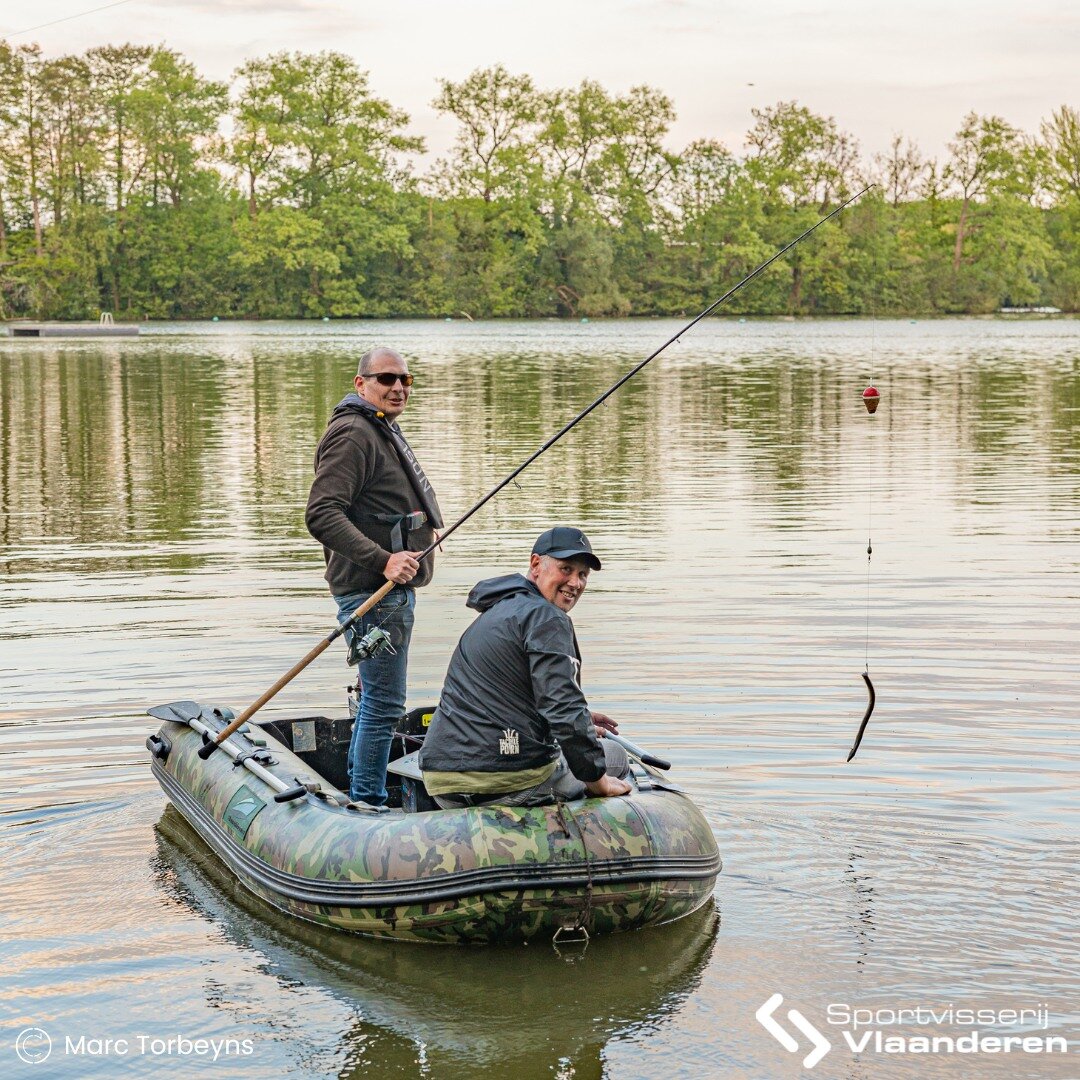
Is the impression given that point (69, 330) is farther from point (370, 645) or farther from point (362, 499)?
point (370, 645)

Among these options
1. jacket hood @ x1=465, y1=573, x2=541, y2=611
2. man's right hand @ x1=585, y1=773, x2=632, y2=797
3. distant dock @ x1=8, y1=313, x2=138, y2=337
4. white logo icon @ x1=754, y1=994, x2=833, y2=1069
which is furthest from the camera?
distant dock @ x1=8, y1=313, x2=138, y2=337

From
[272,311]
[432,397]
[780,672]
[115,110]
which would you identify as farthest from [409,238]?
[780,672]

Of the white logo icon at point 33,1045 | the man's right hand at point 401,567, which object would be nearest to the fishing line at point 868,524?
the man's right hand at point 401,567

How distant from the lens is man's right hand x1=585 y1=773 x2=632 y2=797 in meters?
5.79

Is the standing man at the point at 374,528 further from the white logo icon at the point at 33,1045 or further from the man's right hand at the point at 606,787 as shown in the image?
the white logo icon at the point at 33,1045

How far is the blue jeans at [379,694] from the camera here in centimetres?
656

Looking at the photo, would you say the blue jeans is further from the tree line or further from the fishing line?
the tree line

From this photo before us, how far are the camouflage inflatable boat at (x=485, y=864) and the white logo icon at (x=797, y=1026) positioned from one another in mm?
644

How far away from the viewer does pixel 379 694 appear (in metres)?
6.59

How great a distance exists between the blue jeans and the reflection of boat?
744 millimetres

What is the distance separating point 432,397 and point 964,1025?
26136 millimetres

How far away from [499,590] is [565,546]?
301 mm

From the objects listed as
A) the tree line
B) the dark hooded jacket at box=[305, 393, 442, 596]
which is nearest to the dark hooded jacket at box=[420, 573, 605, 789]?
the dark hooded jacket at box=[305, 393, 442, 596]

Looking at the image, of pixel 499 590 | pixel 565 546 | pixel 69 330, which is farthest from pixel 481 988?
pixel 69 330
